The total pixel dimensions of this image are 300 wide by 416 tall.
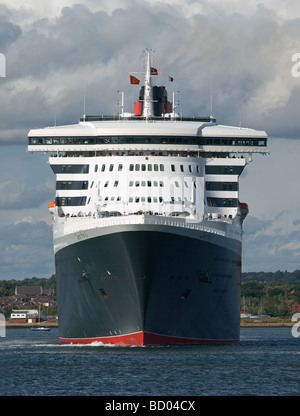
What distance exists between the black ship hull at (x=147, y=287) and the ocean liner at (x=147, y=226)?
8cm

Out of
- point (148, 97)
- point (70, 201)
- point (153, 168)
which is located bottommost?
point (70, 201)

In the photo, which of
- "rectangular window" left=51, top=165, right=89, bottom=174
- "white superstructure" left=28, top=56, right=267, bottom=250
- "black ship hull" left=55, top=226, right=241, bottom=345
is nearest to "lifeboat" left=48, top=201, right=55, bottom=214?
"white superstructure" left=28, top=56, right=267, bottom=250

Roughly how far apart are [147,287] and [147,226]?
3586 mm

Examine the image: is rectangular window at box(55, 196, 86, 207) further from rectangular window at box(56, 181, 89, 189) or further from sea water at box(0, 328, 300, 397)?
sea water at box(0, 328, 300, 397)

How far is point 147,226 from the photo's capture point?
70875mm

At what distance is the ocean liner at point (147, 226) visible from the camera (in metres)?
71.7

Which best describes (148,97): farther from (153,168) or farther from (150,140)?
(153,168)

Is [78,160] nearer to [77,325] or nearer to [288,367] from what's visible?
[77,325]

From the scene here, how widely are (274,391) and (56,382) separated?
34.2ft

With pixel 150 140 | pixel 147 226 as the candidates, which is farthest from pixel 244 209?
pixel 147 226

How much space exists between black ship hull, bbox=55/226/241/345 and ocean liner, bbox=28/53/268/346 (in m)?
0.08

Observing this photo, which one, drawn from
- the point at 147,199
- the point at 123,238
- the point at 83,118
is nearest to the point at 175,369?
the point at 123,238

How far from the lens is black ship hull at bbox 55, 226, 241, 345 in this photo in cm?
7112
